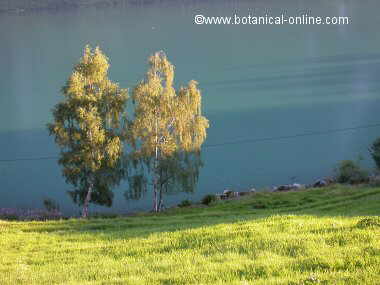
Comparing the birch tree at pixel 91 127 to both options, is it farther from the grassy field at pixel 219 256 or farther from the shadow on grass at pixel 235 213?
the grassy field at pixel 219 256

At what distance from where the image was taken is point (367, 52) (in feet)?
220

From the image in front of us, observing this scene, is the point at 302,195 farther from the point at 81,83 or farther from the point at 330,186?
the point at 81,83

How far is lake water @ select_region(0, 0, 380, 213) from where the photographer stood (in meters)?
33.2

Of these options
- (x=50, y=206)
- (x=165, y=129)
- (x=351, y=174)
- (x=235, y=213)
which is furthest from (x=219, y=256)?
(x=50, y=206)

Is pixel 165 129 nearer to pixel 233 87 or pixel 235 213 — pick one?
pixel 235 213

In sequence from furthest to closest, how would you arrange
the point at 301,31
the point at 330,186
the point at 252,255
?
1. the point at 301,31
2. the point at 330,186
3. the point at 252,255

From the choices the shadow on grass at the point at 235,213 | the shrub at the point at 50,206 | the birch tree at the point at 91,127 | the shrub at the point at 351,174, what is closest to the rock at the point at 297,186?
the shrub at the point at 351,174

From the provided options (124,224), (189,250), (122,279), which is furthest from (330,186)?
(122,279)

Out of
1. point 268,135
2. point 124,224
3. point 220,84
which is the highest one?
point 220,84

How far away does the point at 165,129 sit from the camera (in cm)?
2681

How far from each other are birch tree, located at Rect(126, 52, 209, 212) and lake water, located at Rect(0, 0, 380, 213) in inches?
129

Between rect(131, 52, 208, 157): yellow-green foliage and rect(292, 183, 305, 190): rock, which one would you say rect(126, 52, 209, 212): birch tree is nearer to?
rect(131, 52, 208, 157): yellow-green foliage

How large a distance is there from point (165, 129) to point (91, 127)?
140 inches

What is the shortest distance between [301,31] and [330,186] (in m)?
63.6
